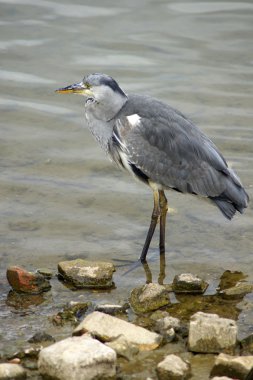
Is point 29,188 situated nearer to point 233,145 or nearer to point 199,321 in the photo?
point 233,145

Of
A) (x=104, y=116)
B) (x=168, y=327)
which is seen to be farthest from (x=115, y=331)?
(x=104, y=116)

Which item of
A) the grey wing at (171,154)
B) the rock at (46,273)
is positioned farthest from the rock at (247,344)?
the grey wing at (171,154)

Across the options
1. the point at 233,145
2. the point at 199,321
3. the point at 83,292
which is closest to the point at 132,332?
the point at 199,321

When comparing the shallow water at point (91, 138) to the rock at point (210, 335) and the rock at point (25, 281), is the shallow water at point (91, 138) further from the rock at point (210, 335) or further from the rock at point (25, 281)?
the rock at point (210, 335)

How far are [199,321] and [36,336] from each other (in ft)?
3.36

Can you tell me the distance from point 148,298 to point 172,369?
4.06 ft

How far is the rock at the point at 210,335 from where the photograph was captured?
5.45 m

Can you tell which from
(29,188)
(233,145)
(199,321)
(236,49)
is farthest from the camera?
(236,49)

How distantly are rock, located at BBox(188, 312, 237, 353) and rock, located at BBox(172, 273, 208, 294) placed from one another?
44.3 inches

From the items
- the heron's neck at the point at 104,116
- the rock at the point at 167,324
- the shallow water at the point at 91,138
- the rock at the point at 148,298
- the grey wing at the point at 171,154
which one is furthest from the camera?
the heron's neck at the point at 104,116

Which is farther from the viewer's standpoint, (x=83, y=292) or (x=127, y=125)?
(x=127, y=125)

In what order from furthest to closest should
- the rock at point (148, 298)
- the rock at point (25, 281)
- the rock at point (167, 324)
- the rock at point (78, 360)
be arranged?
1. the rock at point (25, 281)
2. the rock at point (148, 298)
3. the rock at point (167, 324)
4. the rock at point (78, 360)

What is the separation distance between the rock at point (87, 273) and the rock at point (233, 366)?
67.9 inches

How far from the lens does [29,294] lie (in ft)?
21.3
